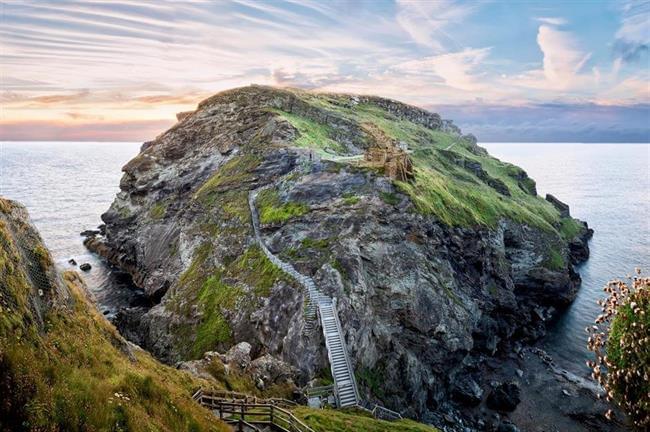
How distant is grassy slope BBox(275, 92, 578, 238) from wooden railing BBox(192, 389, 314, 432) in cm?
4858

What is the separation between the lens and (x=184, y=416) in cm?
2081

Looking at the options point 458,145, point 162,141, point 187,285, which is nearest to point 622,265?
point 458,145

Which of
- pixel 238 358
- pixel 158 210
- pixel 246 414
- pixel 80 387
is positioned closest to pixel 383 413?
pixel 238 358

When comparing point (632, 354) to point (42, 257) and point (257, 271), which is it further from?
point (257, 271)

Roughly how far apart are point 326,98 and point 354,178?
78475 millimetres

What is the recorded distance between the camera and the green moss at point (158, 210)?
91000 millimetres

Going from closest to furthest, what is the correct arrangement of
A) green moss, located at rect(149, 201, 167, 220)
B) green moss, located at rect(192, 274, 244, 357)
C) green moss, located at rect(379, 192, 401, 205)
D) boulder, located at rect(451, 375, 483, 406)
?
green moss, located at rect(192, 274, 244, 357) → boulder, located at rect(451, 375, 483, 406) → green moss, located at rect(379, 192, 401, 205) → green moss, located at rect(149, 201, 167, 220)

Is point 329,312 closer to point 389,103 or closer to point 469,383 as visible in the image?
point 469,383

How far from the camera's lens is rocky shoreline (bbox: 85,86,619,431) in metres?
54.2

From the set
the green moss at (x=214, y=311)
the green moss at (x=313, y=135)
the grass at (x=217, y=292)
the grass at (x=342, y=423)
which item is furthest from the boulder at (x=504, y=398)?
the green moss at (x=313, y=135)

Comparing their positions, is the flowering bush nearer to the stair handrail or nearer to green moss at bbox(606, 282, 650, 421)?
green moss at bbox(606, 282, 650, 421)

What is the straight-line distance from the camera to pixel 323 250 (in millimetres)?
60719

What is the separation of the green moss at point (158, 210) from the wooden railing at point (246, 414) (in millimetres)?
70398

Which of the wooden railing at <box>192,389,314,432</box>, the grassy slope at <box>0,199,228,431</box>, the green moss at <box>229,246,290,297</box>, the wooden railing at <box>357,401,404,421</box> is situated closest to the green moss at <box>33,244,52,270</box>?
the grassy slope at <box>0,199,228,431</box>
